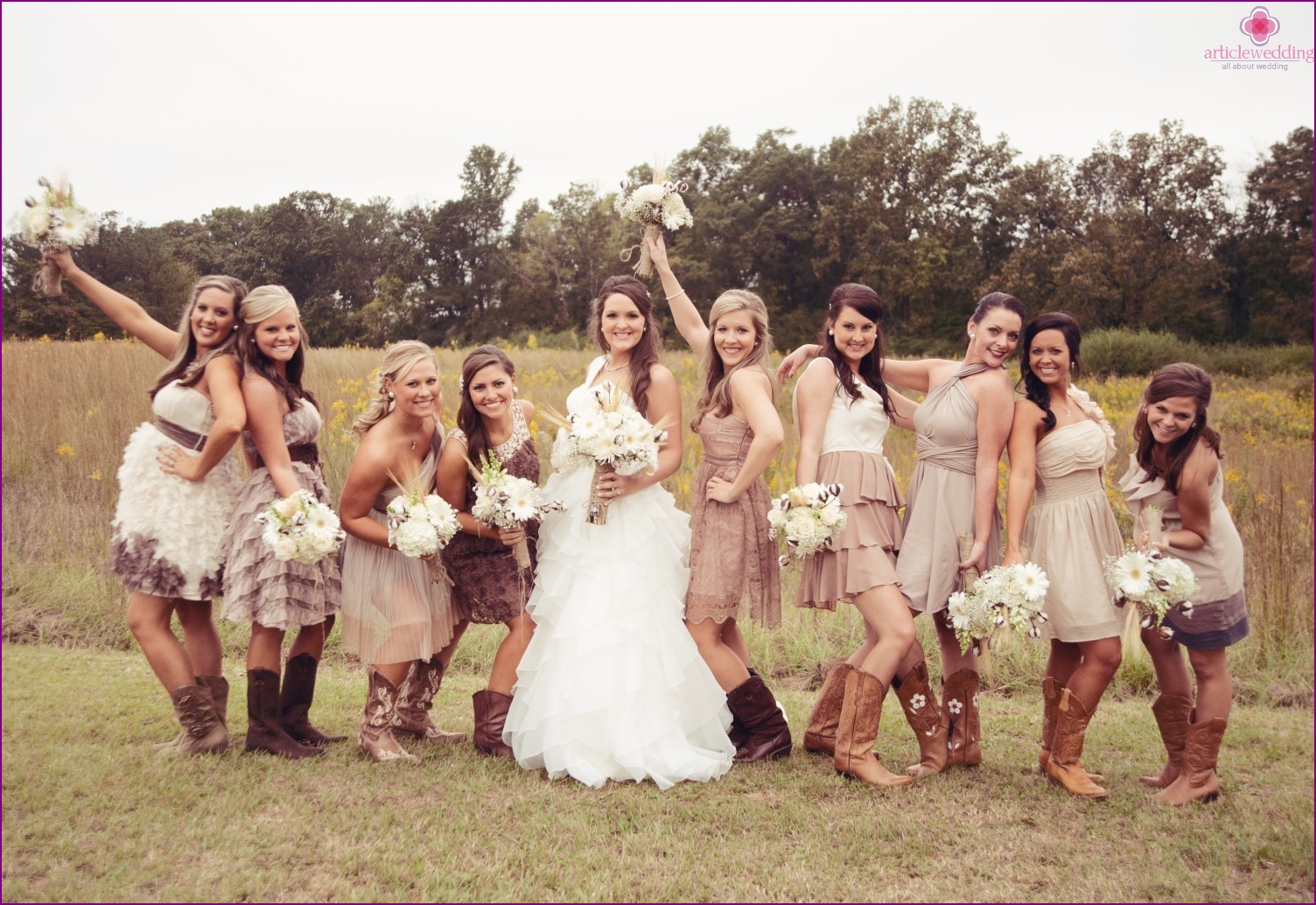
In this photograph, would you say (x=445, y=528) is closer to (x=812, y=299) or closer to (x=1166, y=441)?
(x=1166, y=441)

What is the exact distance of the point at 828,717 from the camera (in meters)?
5.04

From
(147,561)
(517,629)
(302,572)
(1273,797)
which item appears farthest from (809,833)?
(147,561)

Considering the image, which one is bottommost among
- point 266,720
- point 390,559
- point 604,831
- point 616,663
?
point 604,831

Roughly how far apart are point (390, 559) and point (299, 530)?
742mm

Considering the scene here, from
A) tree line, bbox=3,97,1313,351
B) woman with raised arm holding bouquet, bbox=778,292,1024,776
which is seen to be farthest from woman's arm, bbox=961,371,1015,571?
tree line, bbox=3,97,1313,351

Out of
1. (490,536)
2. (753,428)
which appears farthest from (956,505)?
(490,536)

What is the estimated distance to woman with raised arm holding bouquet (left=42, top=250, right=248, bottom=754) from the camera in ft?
14.9

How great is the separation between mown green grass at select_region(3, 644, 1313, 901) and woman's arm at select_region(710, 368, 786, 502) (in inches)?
54.8

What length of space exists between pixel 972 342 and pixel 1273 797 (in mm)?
2523

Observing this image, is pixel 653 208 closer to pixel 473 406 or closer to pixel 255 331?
pixel 473 406

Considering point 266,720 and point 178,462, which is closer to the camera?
point 178,462

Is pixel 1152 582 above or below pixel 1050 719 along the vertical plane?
above

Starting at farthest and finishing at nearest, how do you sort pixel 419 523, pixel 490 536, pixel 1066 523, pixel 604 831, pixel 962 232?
pixel 962 232 < pixel 490 536 < pixel 1066 523 < pixel 419 523 < pixel 604 831

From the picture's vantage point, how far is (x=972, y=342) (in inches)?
185
